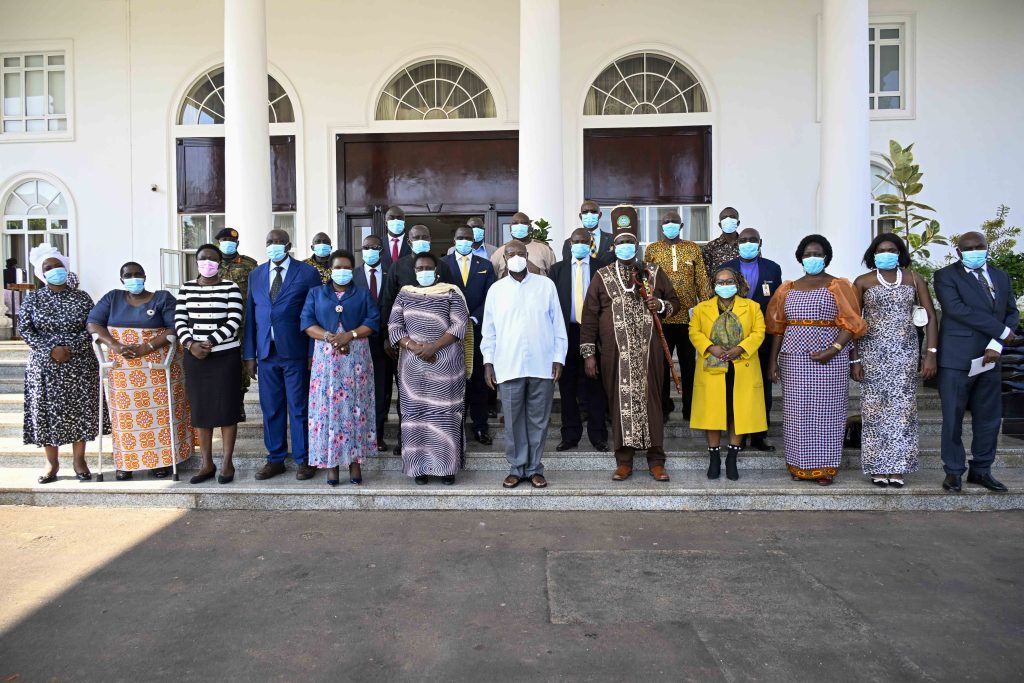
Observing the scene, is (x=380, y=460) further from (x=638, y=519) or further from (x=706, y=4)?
(x=706, y=4)

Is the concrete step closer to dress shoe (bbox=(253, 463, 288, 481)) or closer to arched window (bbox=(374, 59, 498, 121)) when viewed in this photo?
dress shoe (bbox=(253, 463, 288, 481))

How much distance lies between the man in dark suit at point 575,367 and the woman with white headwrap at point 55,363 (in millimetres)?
3991

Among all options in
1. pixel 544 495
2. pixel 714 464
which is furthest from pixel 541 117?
pixel 544 495

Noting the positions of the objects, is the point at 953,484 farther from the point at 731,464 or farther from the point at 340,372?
the point at 340,372

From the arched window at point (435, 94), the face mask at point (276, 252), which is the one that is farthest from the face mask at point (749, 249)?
the arched window at point (435, 94)

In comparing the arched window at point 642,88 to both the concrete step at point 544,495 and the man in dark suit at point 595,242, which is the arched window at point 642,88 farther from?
the concrete step at point 544,495

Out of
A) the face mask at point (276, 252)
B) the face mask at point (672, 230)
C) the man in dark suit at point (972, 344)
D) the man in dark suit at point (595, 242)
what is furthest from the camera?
the face mask at point (672, 230)

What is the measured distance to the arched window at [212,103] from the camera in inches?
454

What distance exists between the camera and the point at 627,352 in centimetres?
591

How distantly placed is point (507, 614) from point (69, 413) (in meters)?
4.34

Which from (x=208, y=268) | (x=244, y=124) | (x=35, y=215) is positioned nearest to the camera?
(x=208, y=268)

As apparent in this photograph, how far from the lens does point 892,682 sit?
312 centimetres

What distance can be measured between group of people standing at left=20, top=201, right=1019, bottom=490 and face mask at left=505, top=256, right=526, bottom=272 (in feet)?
0.05

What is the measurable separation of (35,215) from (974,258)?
12746 millimetres
